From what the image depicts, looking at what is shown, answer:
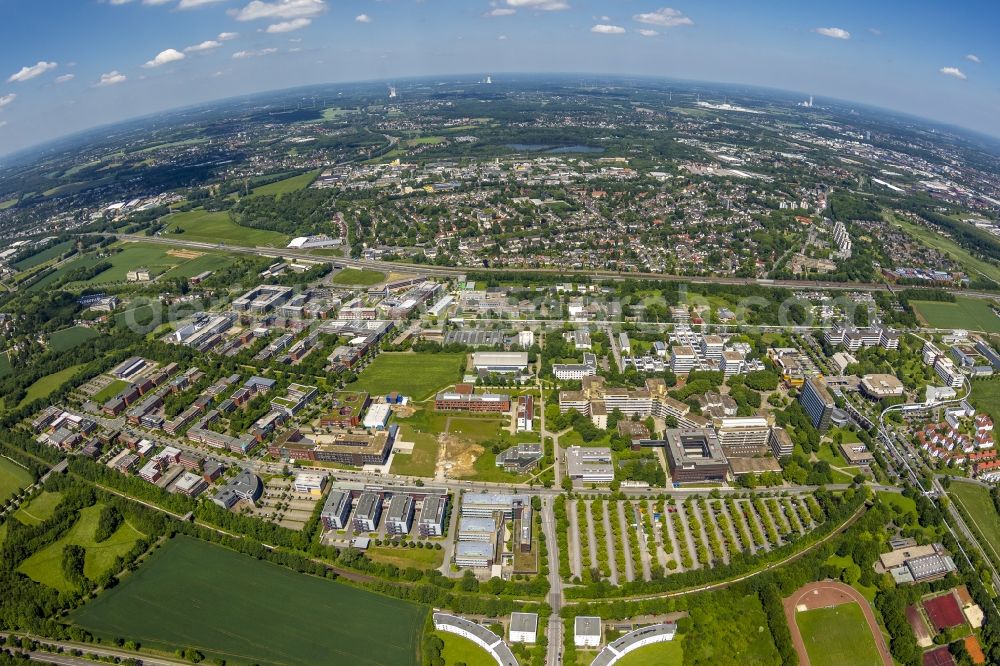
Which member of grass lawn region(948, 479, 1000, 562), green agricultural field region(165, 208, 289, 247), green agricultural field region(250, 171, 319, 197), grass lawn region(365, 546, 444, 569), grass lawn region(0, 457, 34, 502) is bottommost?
grass lawn region(948, 479, 1000, 562)

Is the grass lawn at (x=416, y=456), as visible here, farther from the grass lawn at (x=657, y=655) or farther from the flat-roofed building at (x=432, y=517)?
the grass lawn at (x=657, y=655)

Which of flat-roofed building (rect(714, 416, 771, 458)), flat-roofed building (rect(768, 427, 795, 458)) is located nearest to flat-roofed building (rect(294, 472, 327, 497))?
flat-roofed building (rect(714, 416, 771, 458))

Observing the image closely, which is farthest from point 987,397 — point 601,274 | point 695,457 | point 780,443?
point 601,274

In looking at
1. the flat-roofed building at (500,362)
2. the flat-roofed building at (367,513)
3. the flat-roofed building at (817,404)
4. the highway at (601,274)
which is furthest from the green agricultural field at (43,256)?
the flat-roofed building at (817,404)

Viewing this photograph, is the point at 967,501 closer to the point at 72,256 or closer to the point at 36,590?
the point at 36,590

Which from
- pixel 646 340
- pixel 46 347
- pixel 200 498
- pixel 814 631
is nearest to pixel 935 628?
pixel 814 631

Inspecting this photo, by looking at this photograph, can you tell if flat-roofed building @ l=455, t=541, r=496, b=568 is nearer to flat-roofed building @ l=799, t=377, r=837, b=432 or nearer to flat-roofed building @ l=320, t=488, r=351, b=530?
flat-roofed building @ l=320, t=488, r=351, b=530

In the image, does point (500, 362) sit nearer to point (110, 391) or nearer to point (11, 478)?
point (110, 391)
